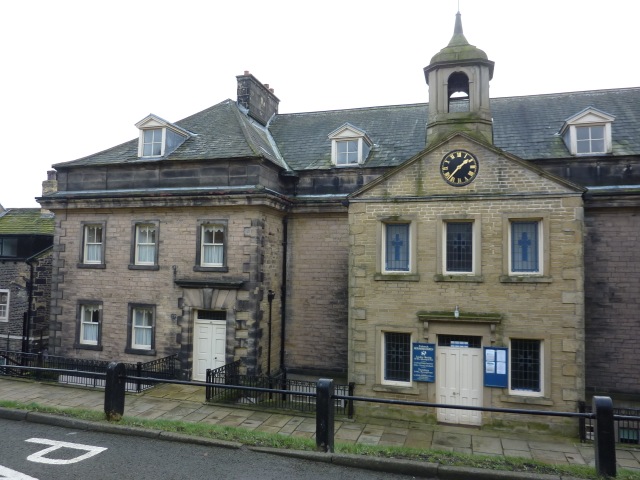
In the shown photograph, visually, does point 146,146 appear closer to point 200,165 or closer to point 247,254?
point 200,165

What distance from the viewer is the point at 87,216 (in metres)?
18.4

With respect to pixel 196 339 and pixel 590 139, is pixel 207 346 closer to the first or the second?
pixel 196 339

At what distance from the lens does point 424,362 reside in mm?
13031

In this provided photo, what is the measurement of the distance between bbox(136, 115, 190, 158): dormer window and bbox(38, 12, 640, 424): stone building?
67mm

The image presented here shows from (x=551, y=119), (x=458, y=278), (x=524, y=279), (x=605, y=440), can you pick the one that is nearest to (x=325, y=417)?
(x=605, y=440)

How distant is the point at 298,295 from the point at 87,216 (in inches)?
370

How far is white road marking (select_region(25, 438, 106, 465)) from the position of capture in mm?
8248

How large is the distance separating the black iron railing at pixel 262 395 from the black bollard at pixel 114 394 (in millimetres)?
3210

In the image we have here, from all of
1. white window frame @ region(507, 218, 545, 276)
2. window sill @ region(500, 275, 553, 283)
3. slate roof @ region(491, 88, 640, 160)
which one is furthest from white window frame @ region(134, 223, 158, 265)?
slate roof @ region(491, 88, 640, 160)

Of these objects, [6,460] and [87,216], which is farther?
[87,216]

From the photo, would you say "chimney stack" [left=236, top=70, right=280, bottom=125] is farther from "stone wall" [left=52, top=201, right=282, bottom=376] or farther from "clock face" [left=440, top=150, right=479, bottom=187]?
"clock face" [left=440, top=150, right=479, bottom=187]

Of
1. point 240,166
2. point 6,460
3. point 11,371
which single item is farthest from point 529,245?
point 11,371

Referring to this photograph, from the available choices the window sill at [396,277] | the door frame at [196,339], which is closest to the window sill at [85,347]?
the door frame at [196,339]

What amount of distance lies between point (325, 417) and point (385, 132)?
14060 millimetres
